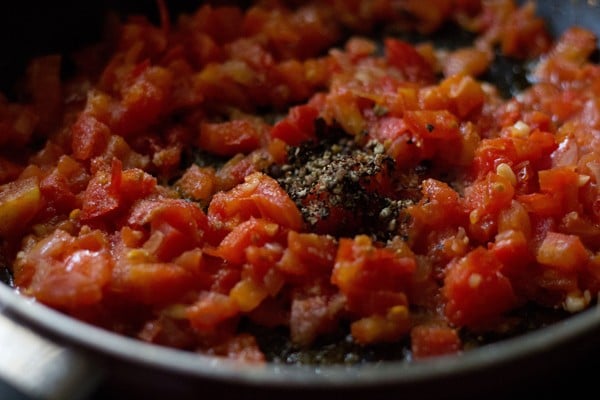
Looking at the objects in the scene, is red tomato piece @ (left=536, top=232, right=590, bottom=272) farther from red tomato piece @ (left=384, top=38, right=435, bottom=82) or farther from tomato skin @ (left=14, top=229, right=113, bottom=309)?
tomato skin @ (left=14, top=229, right=113, bottom=309)

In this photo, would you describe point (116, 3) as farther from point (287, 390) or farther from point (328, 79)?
point (287, 390)

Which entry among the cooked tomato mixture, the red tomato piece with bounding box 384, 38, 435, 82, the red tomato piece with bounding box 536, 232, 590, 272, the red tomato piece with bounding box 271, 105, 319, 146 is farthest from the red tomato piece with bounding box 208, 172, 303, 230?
the red tomato piece with bounding box 384, 38, 435, 82

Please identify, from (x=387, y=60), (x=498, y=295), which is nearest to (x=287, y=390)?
(x=498, y=295)

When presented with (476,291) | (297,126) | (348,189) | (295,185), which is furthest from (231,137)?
(476,291)

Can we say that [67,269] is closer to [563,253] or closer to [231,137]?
[231,137]

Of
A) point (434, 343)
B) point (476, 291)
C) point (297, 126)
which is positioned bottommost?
point (434, 343)

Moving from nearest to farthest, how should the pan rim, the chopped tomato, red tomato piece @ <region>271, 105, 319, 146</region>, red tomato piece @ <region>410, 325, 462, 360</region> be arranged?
the pan rim
red tomato piece @ <region>410, 325, 462, 360</region>
the chopped tomato
red tomato piece @ <region>271, 105, 319, 146</region>

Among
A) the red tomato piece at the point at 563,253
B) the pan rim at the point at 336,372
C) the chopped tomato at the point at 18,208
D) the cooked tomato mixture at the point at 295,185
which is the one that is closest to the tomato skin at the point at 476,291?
the cooked tomato mixture at the point at 295,185

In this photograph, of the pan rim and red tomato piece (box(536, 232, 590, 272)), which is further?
red tomato piece (box(536, 232, 590, 272))
